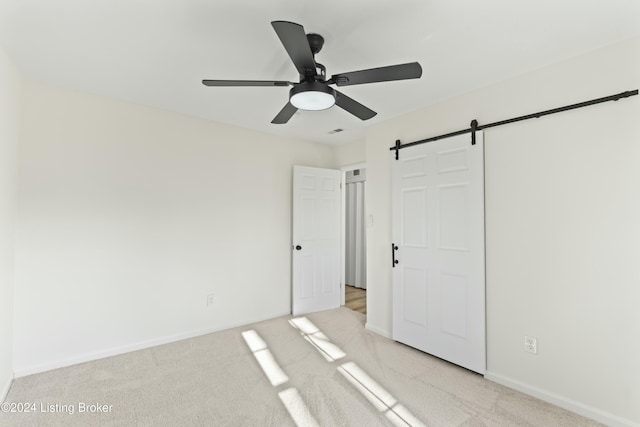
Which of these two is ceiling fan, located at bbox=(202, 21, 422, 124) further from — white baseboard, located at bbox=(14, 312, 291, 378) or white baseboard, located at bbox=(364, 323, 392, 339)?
white baseboard, located at bbox=(14, 312, 291, 378)

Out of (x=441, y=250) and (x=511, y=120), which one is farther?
(x=441, y=250)

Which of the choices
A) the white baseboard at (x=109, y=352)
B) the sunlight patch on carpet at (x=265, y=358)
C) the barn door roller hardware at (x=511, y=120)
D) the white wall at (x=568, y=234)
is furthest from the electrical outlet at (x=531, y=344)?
the white baseboard at (x=109, y=352)

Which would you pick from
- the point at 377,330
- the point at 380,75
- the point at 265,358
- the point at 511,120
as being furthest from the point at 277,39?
the point at 377,330

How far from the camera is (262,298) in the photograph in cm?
390

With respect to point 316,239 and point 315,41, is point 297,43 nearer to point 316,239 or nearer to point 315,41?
point 315,41

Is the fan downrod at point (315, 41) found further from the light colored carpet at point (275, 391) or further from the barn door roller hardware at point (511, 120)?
the light colored carpet at point (275, 391)

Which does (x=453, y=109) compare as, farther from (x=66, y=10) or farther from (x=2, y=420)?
(x=2, y=420)

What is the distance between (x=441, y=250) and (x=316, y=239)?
6.19 ft

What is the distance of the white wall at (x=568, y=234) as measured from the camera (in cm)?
192

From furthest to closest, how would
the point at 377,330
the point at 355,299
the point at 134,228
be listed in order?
the point at 355,299 → the point at 377,330 → the point at 134,228

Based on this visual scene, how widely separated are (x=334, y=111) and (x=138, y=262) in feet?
8.32

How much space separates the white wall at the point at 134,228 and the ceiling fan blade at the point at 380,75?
2.30m

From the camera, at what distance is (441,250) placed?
2.85 meters

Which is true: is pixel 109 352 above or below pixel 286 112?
below
